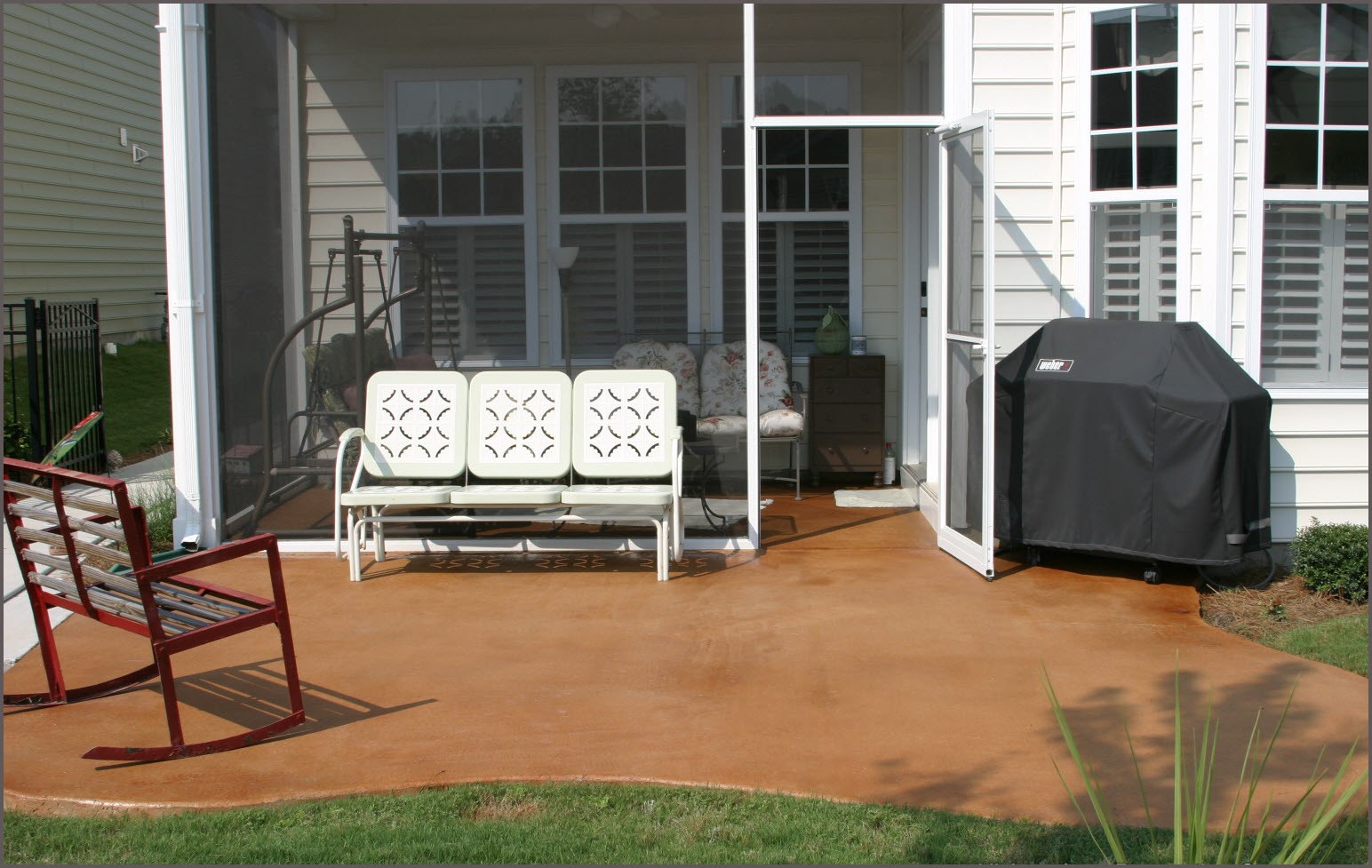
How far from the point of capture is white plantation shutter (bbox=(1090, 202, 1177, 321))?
259 inches

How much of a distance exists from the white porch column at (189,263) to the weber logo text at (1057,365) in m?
4.24

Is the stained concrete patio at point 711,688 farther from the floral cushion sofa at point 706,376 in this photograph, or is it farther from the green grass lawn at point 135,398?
the green grass lawn at point 135,398

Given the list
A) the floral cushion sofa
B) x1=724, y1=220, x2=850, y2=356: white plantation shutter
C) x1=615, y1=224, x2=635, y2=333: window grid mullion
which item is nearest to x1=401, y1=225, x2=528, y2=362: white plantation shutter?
x1=615, y1=224, x2=635, y2=333: window grid mullion

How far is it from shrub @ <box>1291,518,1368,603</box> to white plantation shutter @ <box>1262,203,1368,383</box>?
849 mm

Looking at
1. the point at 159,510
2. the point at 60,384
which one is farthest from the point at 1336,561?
Answer: the point at 60,384

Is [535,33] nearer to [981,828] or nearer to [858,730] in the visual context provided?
[858,730]

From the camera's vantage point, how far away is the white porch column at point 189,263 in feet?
21.3

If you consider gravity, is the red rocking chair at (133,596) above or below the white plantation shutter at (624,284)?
below

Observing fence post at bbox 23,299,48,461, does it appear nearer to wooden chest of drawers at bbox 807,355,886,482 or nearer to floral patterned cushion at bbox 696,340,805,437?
floral patterned cushion at bbox 696,340,805,437

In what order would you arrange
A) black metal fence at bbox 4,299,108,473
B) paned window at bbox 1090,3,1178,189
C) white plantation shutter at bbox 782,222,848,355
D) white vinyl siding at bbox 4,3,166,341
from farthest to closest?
white vinyl siding at bbox 4,3,166,341 < black metal fence at bbox 4,299,108,473 < white plantation shutter at bbox 782,222,848,355 < paned window at bbox 1090,3,1178,189

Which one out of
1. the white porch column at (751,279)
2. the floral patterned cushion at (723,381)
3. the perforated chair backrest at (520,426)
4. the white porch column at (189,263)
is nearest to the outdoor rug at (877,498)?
the white porch column at (751,279)

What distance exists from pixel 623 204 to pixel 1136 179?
2725 millimetres

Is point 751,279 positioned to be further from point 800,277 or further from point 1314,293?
point 1314,293

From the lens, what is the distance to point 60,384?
9422 mm
